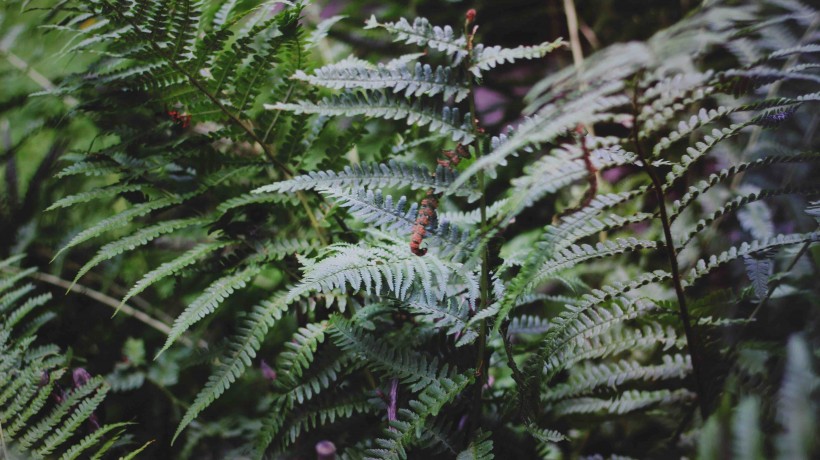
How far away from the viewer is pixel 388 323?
978 millimetres

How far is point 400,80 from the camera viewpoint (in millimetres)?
684

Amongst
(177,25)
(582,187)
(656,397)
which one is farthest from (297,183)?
(582,187)

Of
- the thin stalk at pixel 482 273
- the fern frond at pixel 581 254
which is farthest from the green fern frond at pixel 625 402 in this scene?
the fern frond at pixel 581 254

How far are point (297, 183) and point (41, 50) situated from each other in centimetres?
121

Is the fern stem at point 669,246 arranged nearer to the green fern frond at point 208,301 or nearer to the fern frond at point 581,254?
the fern frond at point 581,254

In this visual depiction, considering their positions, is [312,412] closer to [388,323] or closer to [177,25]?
[388,323]

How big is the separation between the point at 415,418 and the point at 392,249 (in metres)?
0.24

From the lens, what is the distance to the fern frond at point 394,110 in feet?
2.27

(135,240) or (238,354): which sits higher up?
(135,240)

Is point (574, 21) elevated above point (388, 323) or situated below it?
A: above

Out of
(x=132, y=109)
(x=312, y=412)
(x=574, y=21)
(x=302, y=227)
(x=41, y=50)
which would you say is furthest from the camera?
(x=574, y=21)

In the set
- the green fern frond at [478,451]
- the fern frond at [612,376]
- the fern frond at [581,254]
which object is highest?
the fern frond at [581,254]

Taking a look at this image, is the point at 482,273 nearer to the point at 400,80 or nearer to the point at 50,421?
the point at 400,80

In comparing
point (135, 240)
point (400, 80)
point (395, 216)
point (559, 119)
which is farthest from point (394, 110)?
point (135, 240)
